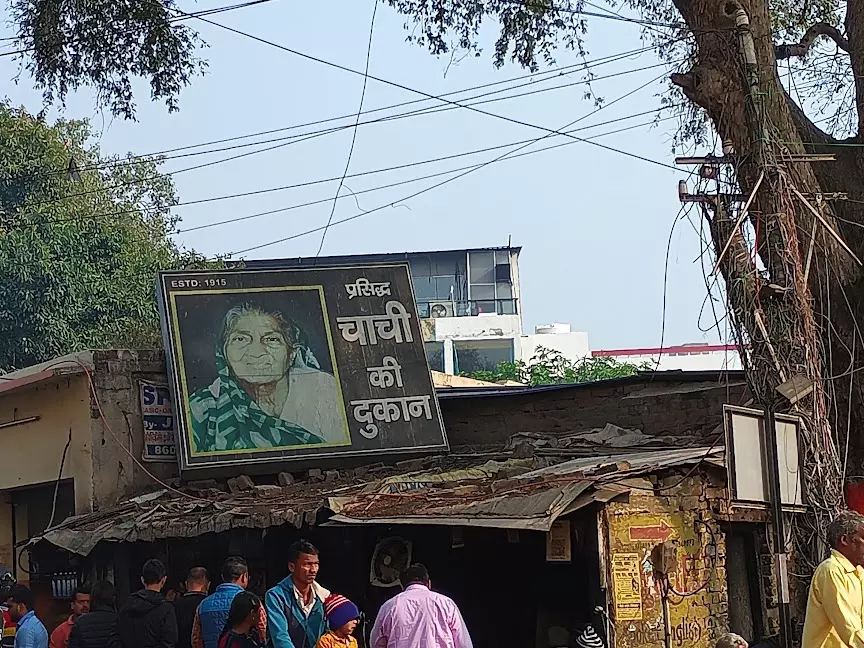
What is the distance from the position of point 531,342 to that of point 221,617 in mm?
39054

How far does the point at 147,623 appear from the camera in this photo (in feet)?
25.5

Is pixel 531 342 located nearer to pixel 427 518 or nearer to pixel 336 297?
pixel 336 297

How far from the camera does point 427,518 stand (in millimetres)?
9516

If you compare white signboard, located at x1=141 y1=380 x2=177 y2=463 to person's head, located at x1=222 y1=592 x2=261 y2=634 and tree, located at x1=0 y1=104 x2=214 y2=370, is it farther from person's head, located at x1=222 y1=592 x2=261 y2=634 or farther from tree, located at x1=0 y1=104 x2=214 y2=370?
tree, located at x1=0 y1=104 x2=214 y2=370

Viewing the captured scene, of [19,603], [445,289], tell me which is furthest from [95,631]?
[445,289]

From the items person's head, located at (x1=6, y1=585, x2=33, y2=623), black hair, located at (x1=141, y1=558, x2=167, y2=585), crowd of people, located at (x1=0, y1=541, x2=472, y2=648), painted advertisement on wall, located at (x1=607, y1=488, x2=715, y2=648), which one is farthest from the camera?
person's head, located at (x1=6, y1=585, x2=33, y2=623)

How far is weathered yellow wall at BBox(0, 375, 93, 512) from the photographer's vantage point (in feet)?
45.0

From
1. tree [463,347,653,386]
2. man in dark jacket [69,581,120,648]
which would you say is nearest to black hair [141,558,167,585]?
man in dark jacket [69,581,120,648]

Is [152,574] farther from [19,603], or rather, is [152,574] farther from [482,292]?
[482,292]

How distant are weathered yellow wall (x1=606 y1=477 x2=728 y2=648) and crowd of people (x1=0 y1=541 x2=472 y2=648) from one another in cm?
173

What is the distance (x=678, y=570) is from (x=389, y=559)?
3154 millimetres

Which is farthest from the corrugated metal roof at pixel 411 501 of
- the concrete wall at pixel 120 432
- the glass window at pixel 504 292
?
the glass window at pixel 504 292

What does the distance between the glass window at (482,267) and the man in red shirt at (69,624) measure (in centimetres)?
3682

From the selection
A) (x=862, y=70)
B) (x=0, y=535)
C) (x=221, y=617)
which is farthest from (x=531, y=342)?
(x=221, y=617)
